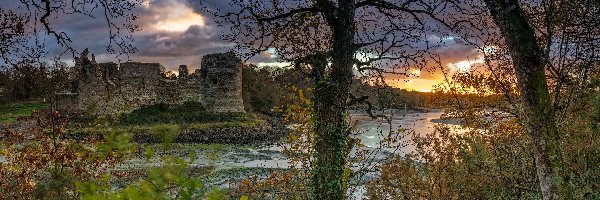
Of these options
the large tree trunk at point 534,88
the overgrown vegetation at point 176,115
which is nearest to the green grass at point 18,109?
the overgrown vegetation at point 176,115

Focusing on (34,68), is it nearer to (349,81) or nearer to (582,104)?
(349,81)

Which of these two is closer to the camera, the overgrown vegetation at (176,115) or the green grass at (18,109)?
Result: the overgrown vegetation at (176,115)

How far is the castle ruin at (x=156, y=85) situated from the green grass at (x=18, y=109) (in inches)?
226

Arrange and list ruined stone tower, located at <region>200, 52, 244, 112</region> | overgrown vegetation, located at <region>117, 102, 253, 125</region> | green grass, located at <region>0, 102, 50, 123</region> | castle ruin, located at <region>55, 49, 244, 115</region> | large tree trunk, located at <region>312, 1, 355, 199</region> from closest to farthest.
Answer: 1. large tree trunk, located at <region>312, 1, 355, 199</region>
2. overgrown vegetation, located at <region>117, 102, 253, 125</region>
3. castle ruin, located at <region>55, 49, 244, 115</region>
4. ruined stone tower, located at <region>200, 52, 244, 112</region>
5. green grass, located at <region>0, 102, 50, 123</region>

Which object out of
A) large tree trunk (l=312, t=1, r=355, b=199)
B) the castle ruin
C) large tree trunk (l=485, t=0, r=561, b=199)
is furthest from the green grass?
large tree trunk (l=485, t=0, r=561, b=199)

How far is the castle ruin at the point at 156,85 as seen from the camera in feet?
154

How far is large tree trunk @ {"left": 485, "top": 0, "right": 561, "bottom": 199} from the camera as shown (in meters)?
5.33

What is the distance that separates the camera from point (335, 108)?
29.4 feet

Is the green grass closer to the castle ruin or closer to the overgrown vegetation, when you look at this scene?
the castle ruin

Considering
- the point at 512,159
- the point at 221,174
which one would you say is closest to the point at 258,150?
the point at 221,174

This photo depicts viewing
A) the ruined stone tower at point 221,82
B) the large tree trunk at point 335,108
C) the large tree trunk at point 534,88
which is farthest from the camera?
the ruined stone tower at point 221,82

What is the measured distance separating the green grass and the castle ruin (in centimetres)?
575

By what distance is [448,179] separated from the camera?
12.4 m

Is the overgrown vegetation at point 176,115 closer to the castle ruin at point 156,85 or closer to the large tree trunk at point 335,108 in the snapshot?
the castle ruin at point 156,85
